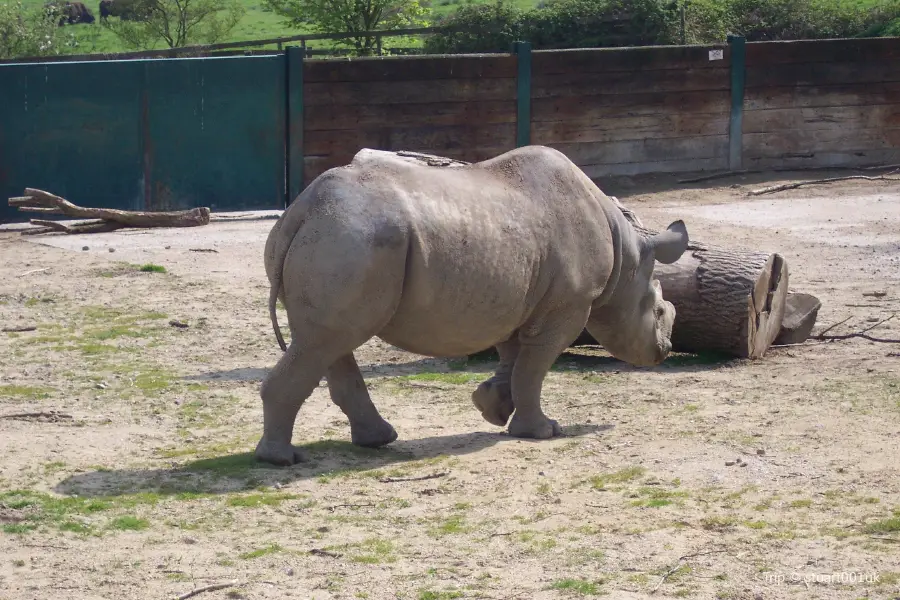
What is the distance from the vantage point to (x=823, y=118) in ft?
61.1

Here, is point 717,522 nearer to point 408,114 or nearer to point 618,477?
point 618,477

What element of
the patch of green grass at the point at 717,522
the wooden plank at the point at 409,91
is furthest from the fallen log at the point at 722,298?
the wooden plank at the point at 409,91

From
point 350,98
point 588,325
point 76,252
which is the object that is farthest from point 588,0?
point 588,325

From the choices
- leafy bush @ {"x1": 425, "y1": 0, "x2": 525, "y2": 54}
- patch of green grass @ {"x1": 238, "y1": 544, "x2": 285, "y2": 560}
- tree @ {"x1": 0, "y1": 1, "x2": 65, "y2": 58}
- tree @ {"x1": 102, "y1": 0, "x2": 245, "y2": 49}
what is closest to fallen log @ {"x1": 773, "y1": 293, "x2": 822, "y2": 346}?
patch of green grass @ {"x1": 238, "y1": 544, "x2": 285, "y2": 560}

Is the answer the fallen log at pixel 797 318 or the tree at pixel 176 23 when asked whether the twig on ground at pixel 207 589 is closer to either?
the fallen log at pixel 797 318

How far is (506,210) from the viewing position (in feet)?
21.9

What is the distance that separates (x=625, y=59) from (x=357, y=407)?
467 inches

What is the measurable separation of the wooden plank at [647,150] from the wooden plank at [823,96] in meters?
0.68

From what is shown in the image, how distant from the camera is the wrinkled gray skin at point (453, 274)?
6066 millimetres

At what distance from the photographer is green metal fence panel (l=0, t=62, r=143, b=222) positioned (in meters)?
15.2

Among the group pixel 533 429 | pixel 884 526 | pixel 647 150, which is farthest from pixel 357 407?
pixel 647 150

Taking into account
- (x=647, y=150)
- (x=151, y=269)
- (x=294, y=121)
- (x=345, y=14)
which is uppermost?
(x=345, y=14)

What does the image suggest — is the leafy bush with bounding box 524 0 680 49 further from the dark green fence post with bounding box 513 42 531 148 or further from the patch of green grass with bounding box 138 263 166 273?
the patch of green grass with bounding box 138 263 166 273

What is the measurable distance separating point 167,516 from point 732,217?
416 inches
